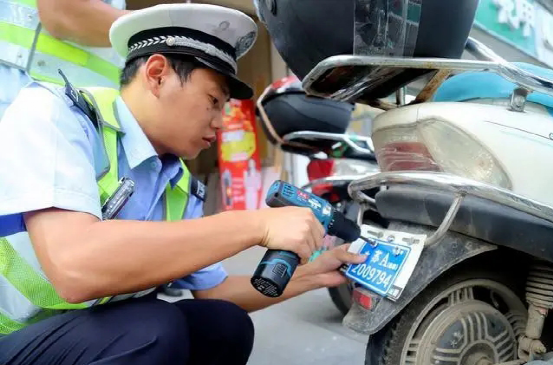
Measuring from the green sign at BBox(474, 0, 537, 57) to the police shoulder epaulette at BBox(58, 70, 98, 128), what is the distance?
12.7 ft

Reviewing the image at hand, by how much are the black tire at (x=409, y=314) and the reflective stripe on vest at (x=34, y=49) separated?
3.24ft

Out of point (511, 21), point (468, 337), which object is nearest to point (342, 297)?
point (468, 337)

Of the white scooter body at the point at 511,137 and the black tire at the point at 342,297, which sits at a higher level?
the white scooter body at the point at 511,137

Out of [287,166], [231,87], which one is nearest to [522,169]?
[231,87]

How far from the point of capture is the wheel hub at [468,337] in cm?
105

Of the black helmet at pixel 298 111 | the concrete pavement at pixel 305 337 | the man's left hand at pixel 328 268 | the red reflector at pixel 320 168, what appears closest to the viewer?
the man's left hand at pixel 328 268

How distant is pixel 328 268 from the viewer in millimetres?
1240

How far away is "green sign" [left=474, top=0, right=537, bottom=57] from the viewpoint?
14.1ft

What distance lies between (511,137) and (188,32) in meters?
0.66

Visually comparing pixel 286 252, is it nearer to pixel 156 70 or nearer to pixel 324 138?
pixel 156 70

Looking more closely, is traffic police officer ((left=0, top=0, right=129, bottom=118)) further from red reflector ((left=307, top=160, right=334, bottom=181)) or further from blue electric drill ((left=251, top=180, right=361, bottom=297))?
red reflector ((left=307, top=160, right=334, bottom=181))

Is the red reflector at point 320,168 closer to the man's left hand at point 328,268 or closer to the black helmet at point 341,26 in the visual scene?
the man's left hand at point 328,268

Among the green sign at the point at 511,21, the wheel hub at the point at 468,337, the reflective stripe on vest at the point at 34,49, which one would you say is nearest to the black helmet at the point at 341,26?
the wheel hub at the point at 468,337

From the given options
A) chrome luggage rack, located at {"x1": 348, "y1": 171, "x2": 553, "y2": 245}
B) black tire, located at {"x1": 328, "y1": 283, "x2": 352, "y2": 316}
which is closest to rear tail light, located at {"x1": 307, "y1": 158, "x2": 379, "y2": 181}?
black tire, located at {"x1": 328, "y1": 283, "x2": 352, "y2": 316}
